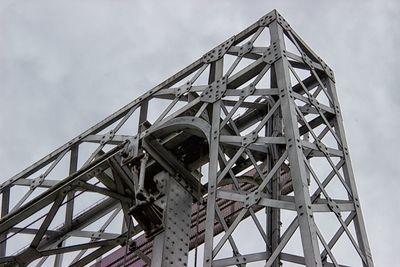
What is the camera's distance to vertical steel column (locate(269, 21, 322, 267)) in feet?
34.5

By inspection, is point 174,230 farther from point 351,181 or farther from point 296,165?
point 351,181

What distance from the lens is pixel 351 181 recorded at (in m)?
12.8

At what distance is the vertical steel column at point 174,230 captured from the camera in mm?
12906

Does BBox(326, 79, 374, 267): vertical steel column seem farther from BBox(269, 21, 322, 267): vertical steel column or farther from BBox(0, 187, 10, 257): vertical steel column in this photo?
BBox(0, 187, 10, 257): vertical steel column

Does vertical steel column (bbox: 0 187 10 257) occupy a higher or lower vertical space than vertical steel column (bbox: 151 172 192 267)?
higher

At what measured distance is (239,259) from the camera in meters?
11.6

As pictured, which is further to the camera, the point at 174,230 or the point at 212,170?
the point at 174,230

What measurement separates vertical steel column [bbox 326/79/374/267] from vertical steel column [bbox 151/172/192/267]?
9.11 ft

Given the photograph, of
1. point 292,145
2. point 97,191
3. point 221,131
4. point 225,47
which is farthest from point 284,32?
point 97,191

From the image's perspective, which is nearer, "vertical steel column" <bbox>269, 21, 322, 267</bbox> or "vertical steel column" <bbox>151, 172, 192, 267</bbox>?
"vertical steel column" <bbox>269, 21, 322, 267</bbox>

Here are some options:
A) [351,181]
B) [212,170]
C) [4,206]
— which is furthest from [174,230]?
[4,206]

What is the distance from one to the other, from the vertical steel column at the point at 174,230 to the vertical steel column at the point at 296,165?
261 centimetres

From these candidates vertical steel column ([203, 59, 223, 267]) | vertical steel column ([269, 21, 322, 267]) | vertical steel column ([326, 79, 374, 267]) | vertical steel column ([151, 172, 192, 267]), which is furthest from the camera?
vertical steel column ([151, 172, 192, 267])

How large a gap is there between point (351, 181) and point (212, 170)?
2175 millimetres
